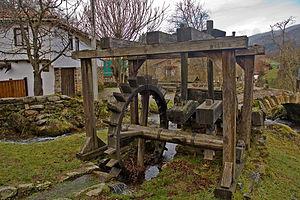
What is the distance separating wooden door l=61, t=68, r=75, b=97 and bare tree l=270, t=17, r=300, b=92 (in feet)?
42.5

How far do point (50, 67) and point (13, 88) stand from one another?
2504 mm

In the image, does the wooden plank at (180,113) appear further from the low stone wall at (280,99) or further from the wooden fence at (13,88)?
the wooden fence at (13,88)

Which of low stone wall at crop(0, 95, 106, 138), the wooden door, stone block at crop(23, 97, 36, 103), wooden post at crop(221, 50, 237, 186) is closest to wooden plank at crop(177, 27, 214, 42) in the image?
wooden post at crop(221, 50, 237, 186)

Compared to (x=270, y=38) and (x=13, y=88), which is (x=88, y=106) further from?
(x=270, y=38)

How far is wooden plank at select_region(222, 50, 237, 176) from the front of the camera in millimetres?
3416

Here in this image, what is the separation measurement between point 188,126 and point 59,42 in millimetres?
12855

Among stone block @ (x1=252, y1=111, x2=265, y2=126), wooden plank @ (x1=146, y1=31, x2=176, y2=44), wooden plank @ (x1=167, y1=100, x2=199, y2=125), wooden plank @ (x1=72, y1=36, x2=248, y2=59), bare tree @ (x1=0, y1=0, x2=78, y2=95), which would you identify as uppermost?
bare tree @ (x1=0, y1=0, x2=78, y2=95)

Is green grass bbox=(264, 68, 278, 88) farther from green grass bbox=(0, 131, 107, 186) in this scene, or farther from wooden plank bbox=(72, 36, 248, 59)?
wooden plank bbox=(72, 36, 248, 59)

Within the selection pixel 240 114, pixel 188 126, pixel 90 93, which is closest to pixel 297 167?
pixel 240 114

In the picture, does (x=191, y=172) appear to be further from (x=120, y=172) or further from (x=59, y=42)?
(x=59, y=42)

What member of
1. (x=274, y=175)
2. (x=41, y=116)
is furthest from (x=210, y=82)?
(x=41, y=116)

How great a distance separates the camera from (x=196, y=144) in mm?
4332

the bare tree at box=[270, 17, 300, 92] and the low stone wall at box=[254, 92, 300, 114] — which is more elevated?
the bare tree at box=[270, 17, 300, 92]

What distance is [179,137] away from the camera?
Result: 15.1 feet
